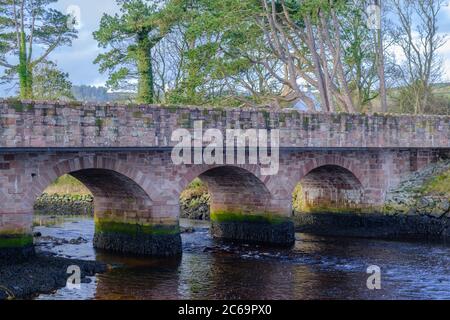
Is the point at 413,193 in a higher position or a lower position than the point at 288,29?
lower

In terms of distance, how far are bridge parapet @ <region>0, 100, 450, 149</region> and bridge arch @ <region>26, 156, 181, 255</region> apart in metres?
1.29

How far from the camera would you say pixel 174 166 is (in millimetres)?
24266

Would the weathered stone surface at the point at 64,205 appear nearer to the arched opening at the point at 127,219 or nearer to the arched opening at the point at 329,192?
the arched opening at the point at 329,192

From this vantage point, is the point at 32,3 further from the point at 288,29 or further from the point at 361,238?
the point at 361,238

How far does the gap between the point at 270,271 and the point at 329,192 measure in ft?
38.5

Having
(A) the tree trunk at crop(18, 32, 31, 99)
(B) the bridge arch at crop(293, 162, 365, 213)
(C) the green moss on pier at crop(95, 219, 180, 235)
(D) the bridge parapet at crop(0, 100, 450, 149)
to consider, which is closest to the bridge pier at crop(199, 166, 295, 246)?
(D) the bridge parapet at crop(0, 100, 450, 149)

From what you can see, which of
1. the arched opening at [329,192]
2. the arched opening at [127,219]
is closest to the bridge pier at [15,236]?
the arched opening at [127,219]

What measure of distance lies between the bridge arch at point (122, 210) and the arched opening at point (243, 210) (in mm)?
3810

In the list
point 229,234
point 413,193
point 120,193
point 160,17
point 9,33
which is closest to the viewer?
point 120,193

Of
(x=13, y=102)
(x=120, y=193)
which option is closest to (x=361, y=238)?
(x=120, y=193)

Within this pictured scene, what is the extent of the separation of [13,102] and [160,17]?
50.7 ft

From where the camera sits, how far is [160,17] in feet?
110

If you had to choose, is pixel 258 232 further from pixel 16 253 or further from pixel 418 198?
pixel 16 253
